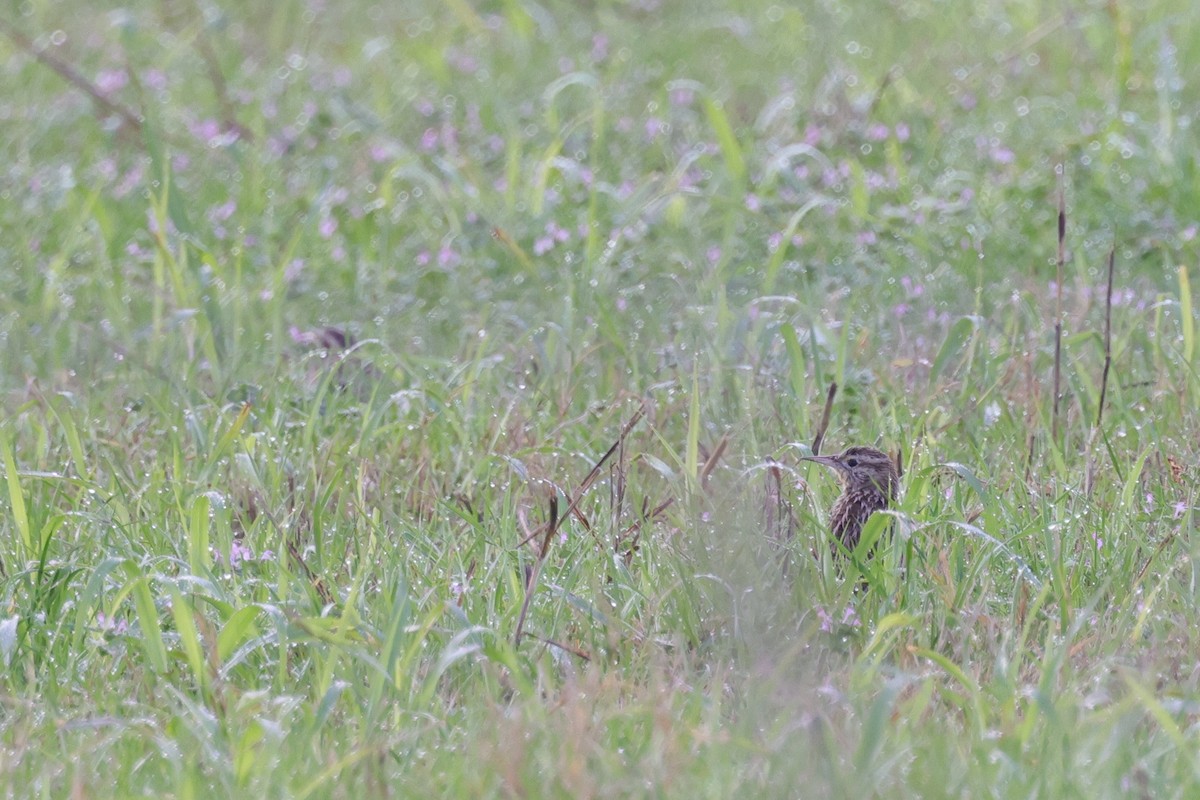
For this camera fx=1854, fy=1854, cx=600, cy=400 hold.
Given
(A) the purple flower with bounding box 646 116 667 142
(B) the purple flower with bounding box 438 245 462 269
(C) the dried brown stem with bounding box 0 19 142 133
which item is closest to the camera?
(B) the purple flower with bounding box 438 245 462 269

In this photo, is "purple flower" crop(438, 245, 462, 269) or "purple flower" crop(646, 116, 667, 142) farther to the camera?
"purple flower" crop(646, 116, 667, 142)

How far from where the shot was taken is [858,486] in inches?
175

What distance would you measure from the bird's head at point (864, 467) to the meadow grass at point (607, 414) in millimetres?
84

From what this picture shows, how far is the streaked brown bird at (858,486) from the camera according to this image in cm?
438

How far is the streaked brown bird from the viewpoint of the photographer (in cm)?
438

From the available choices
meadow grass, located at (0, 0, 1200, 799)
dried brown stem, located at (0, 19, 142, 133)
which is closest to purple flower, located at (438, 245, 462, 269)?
meadow grass, located at (0, 0, 1200, 799)

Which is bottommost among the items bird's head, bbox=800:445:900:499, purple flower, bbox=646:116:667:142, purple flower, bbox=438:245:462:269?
purple flower, bbox=438:245:462:269

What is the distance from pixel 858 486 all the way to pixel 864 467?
0.05 m

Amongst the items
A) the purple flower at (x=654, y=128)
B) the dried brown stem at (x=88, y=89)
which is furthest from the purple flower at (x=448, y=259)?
the dried brown stem at (x=88, y=89)

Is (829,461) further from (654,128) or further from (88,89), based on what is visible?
(88,89)

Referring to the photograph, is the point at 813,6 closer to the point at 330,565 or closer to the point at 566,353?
the point at 566,353

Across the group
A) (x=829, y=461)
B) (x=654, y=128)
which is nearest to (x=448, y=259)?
(x=654, y=128)

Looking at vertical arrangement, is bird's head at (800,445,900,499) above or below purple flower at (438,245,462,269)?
above

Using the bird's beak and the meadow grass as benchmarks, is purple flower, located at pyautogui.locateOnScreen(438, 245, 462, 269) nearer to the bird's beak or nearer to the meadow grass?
the meadow grass
